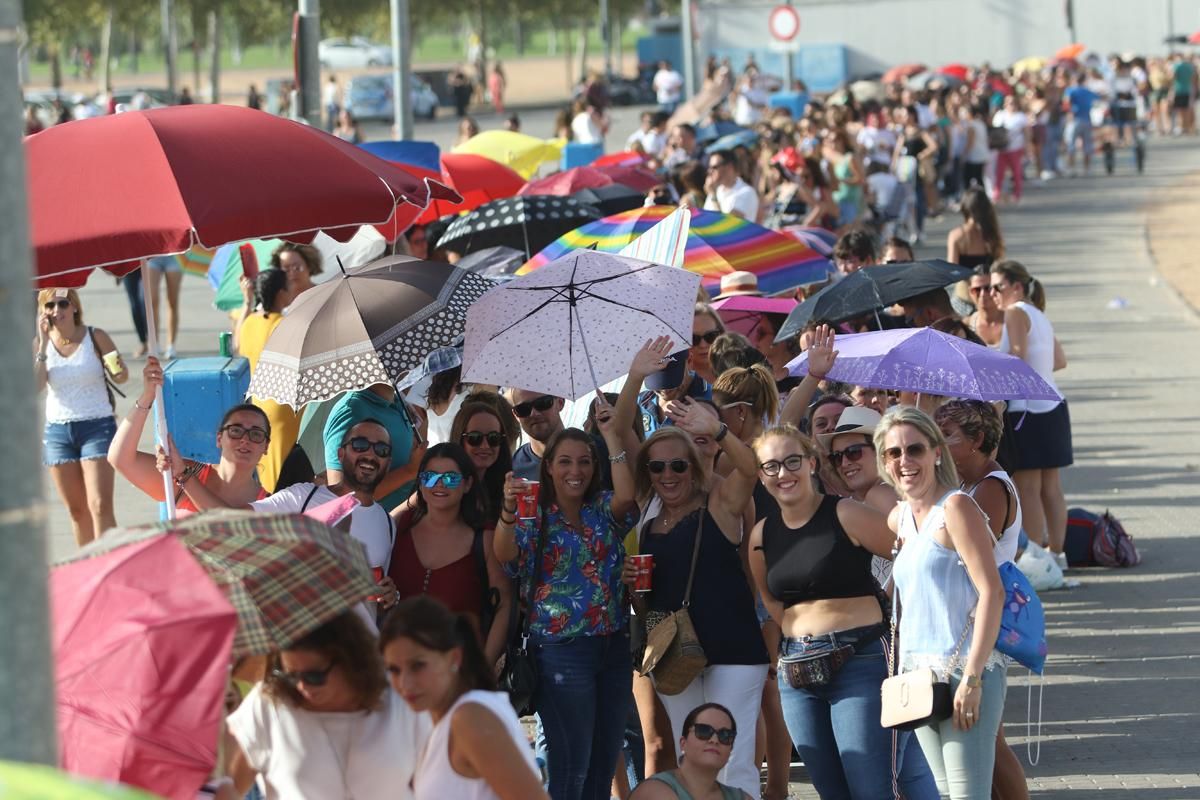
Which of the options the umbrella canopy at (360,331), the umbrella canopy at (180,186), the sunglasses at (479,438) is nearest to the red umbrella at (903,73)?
the umbrella canopy at (360,331)

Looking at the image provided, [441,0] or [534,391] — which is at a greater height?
[441,0]

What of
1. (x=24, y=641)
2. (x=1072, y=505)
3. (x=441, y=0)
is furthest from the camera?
(x=441, y=0)

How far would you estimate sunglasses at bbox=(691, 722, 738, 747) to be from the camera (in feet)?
18.9

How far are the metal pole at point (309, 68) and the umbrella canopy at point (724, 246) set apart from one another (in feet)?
10.3

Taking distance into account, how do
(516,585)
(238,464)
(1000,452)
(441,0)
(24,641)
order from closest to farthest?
(24,641)
(516,585)
(238,464)
(1000,452)
(441,0)

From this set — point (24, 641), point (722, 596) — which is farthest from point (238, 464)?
point (24, 641)

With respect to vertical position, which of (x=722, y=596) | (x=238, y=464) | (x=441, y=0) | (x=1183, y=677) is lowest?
(x=1183, y=677)

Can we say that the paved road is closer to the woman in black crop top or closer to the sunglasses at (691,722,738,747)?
the woman in black crop top

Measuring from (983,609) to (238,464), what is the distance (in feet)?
9.26

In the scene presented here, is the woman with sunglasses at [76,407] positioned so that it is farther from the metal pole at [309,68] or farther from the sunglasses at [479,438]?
the sunglasses at [479,438]

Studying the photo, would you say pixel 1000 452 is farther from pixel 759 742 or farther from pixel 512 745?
pixel 512 745

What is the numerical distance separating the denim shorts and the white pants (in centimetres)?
457

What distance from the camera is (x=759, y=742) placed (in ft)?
21.3

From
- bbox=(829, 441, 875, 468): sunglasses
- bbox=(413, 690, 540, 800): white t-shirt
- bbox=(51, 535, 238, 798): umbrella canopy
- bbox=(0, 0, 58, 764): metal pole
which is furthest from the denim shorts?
bbox=(0, 0, 58, 764): metal pole
